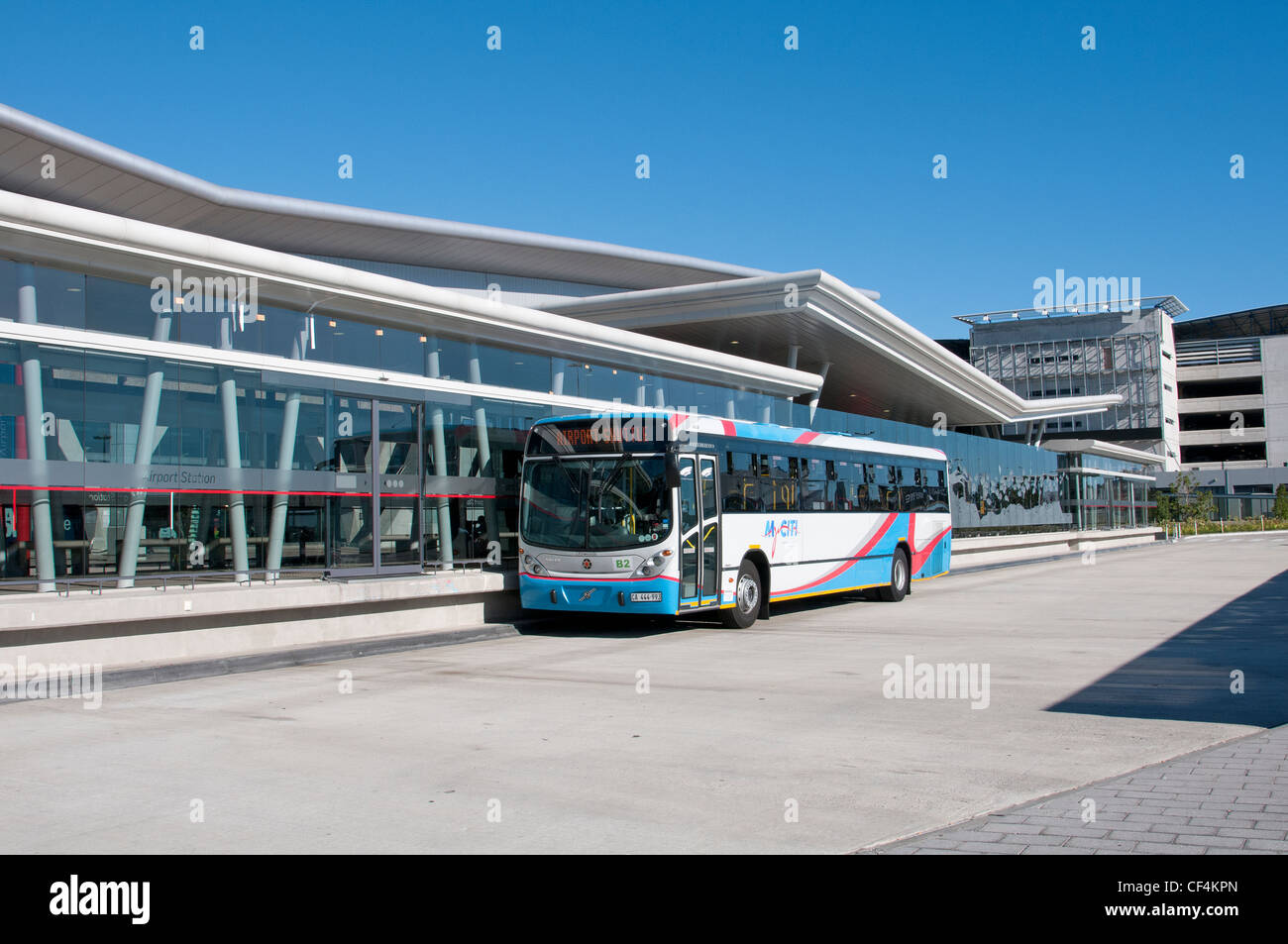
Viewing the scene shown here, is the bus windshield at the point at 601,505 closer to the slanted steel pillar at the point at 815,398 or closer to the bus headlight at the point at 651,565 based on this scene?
the bus headlight at the point at 651,565

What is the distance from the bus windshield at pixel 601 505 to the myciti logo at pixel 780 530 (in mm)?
2783

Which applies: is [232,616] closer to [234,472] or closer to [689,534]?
[234,472]

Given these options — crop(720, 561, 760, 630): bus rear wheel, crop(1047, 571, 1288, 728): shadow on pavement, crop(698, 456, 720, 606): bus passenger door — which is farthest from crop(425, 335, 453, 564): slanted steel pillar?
crop(1047, 571, 1288, 728): shadow on pavement

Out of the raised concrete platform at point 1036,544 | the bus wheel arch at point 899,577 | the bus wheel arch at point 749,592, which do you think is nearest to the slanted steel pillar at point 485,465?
the bus wheel arch at point 749,592

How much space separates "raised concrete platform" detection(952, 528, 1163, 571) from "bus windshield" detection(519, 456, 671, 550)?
20.7 m

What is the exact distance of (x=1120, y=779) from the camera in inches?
264

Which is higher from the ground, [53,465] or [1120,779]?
[53,465]

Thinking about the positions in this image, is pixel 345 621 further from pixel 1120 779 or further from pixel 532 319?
pixel 1120 779

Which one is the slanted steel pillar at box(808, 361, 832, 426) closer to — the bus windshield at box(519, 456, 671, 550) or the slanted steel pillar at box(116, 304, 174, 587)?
the bus windshield at box(519, 456, 671, 550)

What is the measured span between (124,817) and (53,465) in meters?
7.92

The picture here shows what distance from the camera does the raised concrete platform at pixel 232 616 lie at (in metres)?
11.7

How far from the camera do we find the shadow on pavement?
30.7 ft

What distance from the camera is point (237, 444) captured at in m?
14.8
